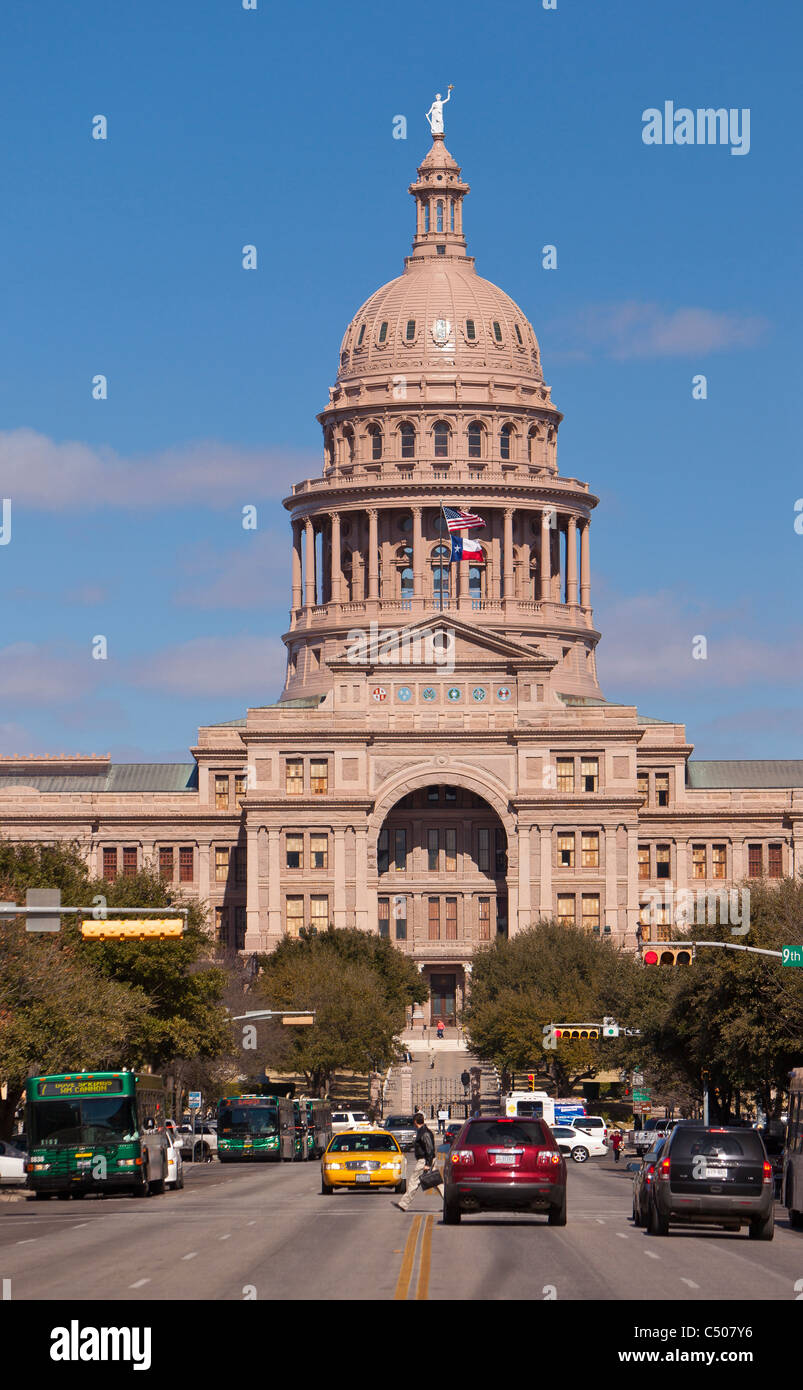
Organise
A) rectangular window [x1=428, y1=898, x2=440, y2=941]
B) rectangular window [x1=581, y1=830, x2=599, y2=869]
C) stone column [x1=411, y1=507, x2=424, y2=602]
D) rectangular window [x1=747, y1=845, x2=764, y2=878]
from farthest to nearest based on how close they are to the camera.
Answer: stone column [x1=411, y1=507, x2=424, y2=602] < rectangular window [x1=747, y1=845, x2=764, y2=878] < rectangular window [x1=428, y1=898, x2=440, y2=941] < rectangular window [x1=581, y1=830, x2=599, y2=869]

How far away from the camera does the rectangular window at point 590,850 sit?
465ft

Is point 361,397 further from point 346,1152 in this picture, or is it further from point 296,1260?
point 296,1260

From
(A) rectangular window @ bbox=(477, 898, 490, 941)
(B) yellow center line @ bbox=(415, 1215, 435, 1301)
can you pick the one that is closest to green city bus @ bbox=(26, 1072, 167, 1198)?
(B) yellow center line @ bbox=(415, 1215, 435, 1301)

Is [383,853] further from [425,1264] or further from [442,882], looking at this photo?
[425,1264]

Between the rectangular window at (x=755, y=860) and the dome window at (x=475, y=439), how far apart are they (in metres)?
33.5

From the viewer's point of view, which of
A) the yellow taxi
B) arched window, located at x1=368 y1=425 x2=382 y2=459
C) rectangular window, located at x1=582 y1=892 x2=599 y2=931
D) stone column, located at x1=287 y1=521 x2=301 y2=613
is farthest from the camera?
stone column, located at x1=287 y1=521 x2=301 y2=613

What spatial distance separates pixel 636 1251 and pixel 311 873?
10687 centimetres

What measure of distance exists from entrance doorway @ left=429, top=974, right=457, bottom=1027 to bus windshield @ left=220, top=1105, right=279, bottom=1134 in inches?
2371

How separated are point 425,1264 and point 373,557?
132 meters

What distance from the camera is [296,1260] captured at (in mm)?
33688

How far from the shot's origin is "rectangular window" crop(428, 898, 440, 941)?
146 metres

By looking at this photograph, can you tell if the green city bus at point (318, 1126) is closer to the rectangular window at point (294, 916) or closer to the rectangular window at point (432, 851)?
the rectangular window at point (294, 916)

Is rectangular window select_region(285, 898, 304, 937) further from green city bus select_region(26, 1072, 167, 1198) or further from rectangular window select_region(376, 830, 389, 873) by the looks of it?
green city bus select_region(26, 1072, 167, 1198)

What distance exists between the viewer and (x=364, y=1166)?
56.3 m
